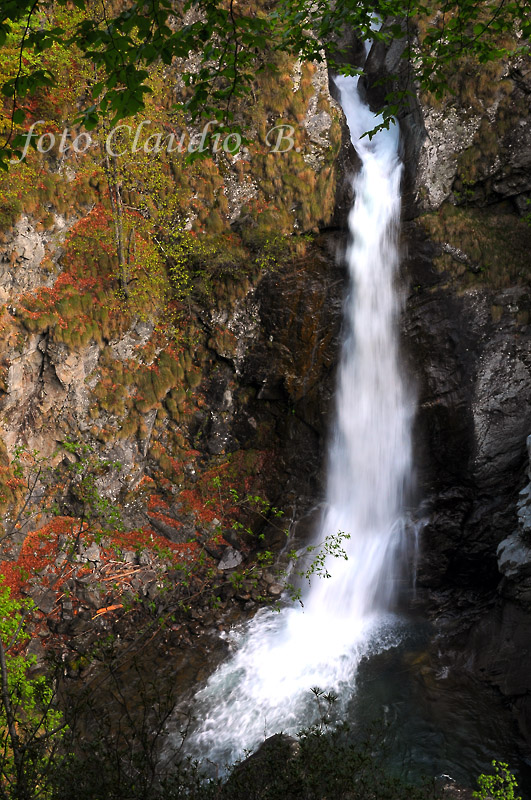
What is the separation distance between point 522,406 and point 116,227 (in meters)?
10.0

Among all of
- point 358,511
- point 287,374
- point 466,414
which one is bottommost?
point 358,511

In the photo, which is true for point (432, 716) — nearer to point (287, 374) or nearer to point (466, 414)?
point (466, 414)

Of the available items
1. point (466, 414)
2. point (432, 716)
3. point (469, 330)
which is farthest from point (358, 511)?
point (469, 330)

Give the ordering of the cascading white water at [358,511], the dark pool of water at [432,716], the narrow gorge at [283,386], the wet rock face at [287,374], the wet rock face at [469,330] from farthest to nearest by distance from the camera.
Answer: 1. the wet rock face at [287,374]
2. the wet rock face at [469,330]
3. the narrow gorge at [283,386]
4. the cascading white water at [358,511]
5. the dark pool of water at [432,716]

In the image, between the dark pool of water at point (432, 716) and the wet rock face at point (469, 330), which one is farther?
the wet rock face at point (469, 330)

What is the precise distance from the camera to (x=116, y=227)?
12109 millimetres

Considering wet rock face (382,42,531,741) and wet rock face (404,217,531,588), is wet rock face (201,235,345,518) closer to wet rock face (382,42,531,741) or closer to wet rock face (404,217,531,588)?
wet rock face (382,42,531,741)

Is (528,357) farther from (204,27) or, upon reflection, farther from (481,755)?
(204,27)

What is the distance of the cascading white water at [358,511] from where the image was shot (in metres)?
9.09

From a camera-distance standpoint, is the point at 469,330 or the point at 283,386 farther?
the point at 283,386

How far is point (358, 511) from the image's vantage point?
12.1 m

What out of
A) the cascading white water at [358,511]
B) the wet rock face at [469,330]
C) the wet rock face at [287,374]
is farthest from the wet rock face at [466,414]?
the wet rock face at [287,374]

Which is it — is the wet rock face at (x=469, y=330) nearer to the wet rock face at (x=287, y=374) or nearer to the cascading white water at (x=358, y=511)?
the cascading white water at (x=358, y=511)

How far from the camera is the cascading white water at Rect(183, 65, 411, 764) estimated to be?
909 centimetres
